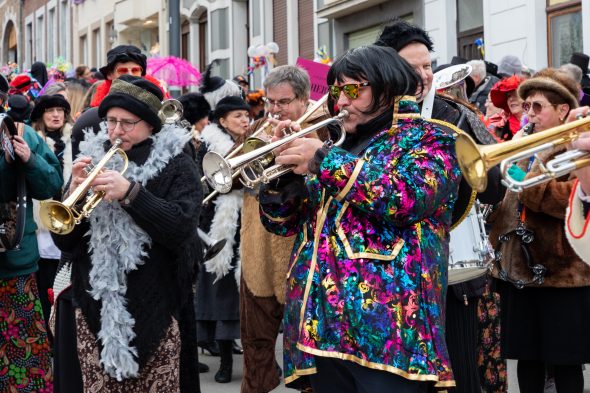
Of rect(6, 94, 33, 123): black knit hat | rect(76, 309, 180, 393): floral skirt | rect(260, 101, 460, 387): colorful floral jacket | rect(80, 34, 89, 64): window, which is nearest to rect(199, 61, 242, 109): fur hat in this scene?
rect(6, 94, 33, 123): black knit hat

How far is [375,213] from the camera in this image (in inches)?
137

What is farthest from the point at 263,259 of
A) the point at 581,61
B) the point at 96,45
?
the point at 96,45

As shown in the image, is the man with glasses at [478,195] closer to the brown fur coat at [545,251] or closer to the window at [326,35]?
the brown fur coat at [545,251]

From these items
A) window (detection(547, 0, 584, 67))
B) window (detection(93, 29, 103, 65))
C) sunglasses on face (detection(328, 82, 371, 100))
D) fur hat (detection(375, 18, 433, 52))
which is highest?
window (detection(93, 29, 103, 65))

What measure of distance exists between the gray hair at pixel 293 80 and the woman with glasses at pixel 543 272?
1.18 metres

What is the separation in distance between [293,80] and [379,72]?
7.14ft

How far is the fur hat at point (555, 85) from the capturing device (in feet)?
17.6

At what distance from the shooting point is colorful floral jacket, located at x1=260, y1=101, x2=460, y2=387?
11.5ft

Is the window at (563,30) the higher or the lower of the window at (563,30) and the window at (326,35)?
Answer: the lower

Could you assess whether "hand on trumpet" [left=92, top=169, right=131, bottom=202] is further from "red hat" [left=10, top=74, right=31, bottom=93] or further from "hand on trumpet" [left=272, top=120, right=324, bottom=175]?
"red hat" [left=10, top=74, right=31, bottom=93]

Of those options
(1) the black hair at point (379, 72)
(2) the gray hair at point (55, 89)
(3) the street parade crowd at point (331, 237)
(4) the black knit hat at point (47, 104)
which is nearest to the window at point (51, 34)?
(2) the gray hair at point (55, 89)

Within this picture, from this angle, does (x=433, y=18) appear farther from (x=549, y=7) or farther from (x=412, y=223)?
(x=412, y=223)

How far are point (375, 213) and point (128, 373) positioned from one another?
1550mm

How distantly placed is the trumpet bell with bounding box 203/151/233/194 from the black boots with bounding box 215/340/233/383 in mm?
3565
